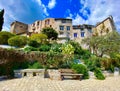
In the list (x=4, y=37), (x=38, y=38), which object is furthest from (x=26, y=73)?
(x=38, y=38)

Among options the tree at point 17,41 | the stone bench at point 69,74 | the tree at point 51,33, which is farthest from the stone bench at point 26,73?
the tree at point 51,33

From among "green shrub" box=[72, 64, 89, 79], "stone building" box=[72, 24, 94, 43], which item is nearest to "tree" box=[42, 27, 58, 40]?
"stone building" box=[72, 24, 94, 43]

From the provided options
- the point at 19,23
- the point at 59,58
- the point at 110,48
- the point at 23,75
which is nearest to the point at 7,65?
the point at 23,75

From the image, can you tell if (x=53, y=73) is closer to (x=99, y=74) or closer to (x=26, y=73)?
(x=26, y=73)

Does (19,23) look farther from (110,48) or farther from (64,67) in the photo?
(64,67)

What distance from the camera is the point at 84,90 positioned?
9023 millimetres

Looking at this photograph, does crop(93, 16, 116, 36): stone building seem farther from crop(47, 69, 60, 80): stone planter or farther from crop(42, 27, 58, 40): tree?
crop(47, 69, 60, 80): stone planter

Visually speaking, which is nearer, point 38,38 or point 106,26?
point 38,38

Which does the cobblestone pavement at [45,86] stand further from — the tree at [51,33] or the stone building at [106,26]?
the stone building at [106,26]

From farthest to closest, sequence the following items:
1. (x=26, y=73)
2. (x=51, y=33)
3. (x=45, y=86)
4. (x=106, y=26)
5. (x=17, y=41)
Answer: (x=106, y=26) < (x=51, y=33) < (x=17, y=41) < (x=26, y=73) < (x=45, y=86)

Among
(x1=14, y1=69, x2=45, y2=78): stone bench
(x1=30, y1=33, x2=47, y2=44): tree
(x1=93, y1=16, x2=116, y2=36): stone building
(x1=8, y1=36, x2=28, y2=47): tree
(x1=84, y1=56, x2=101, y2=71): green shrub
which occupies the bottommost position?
(x1=14, y1=69, x2=45, y2=78): stone bench

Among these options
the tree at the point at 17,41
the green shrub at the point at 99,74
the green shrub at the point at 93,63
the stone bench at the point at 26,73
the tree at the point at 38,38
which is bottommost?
the green shrub at the point at 99,74

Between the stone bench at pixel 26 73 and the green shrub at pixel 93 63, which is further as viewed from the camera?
the green shrub at pixel 93 63

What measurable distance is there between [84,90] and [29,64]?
26.3 ft
